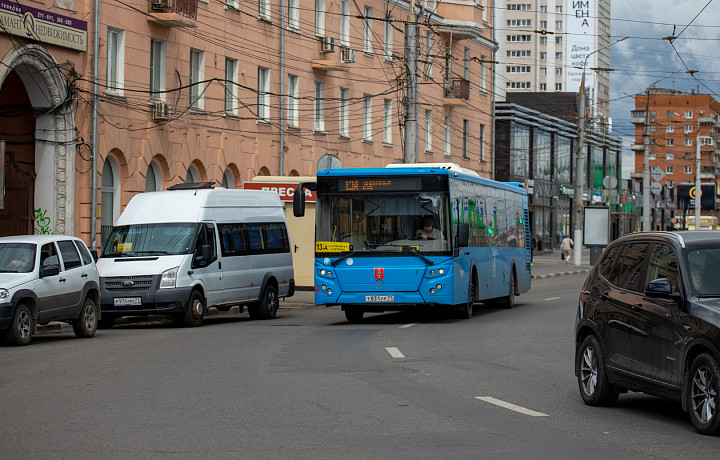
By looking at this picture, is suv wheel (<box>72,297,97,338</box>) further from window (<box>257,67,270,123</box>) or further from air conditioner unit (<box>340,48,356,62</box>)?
air conditioner unit (<box>340,48,356,62</box>)

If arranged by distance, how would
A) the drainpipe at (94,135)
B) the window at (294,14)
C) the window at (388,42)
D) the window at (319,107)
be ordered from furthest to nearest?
the window at (388,42)
the window at (319,107)
the window at (294,14)
the drainpipe at (94,135)

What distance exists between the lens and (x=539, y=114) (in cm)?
7712

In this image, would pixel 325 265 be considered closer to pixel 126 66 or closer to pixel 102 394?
pixel 102 394

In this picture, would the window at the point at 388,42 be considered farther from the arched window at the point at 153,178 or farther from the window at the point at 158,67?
the arched window at the point at 153,178

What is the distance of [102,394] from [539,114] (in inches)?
2693

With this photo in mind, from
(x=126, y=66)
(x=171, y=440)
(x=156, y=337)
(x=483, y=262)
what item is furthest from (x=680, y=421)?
(x=126, y=66)

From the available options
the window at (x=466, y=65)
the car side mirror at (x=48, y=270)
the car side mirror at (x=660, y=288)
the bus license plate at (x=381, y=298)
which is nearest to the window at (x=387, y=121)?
the window at (x=466, y=65)

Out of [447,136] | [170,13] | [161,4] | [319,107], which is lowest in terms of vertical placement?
[319,107]

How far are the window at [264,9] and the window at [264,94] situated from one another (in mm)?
1817

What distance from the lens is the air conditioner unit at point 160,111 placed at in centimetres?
3303

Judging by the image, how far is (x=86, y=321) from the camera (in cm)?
1873

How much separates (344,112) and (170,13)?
1486 cm

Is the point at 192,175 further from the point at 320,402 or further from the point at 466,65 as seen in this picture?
the point at 320,402

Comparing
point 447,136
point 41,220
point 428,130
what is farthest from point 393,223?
point 447,136
